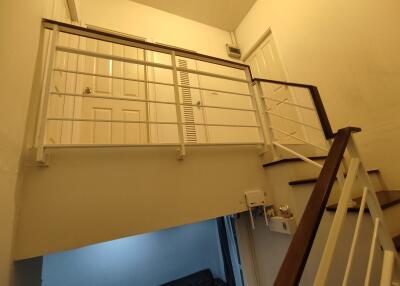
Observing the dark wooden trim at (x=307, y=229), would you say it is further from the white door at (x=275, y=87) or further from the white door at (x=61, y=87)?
the white door at (x=275, y=87)

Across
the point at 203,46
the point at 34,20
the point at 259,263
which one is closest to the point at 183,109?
the point at 203,46

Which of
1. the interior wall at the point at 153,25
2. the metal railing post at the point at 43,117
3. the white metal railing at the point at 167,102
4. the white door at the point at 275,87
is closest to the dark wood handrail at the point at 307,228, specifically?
the white metal railing at the point at 167,102

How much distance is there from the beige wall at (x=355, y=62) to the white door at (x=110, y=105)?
6.95 ft

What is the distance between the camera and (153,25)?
3174 millimetres

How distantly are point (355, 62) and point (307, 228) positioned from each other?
2227mm

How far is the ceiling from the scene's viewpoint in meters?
3.25

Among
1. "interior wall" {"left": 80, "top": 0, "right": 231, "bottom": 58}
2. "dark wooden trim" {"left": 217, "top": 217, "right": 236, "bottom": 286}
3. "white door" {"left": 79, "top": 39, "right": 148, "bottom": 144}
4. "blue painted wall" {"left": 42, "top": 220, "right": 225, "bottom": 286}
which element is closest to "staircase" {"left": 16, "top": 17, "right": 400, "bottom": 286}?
"white door" {"left": 79, "top": 39, "right": 148, "bottom": 144}

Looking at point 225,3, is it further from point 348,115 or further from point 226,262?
point 226,262

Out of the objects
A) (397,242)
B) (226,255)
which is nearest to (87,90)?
(226,255)

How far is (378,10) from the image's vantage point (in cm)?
192

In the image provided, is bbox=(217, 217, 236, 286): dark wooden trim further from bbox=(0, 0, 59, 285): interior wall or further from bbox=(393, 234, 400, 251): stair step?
bbox=(0, 0, 59, 285): interior wall

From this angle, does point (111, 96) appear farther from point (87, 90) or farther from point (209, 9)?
point (209, 9)

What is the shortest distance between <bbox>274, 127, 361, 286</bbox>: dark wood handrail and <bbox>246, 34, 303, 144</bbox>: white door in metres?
1.97

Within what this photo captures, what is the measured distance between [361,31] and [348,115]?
83 cm
